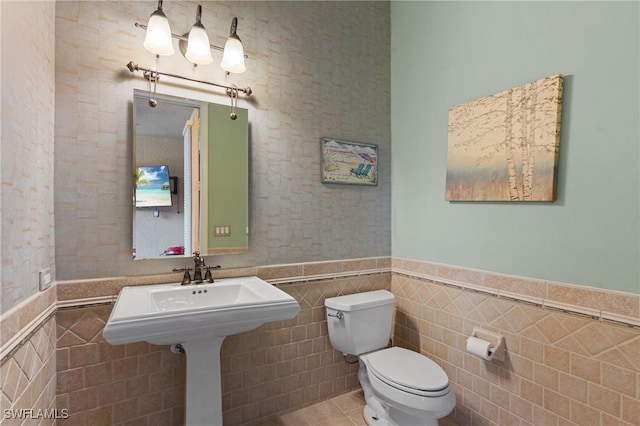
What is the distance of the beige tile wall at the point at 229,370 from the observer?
147 cm

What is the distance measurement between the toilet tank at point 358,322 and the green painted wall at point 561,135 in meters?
0.45

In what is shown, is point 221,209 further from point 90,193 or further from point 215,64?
point 215,64

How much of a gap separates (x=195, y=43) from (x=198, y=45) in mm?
16

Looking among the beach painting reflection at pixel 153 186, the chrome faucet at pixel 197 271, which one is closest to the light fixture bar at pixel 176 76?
the beach painting reflection at pixel 153 186

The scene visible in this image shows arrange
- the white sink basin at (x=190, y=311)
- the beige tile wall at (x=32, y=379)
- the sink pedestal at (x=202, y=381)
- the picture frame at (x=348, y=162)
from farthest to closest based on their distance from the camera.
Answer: the picture frame at (x=348, y=162) < the sink pedestal at (x=202, y=381) < the white sink basin at (x=190, y=311) < the beige tile wall at (x=32, y=379)

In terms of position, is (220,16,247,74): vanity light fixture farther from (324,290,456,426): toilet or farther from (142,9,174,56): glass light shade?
(324,290,456,426): toilet

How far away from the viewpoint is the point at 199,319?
1.19 metres

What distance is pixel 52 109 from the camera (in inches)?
55.7

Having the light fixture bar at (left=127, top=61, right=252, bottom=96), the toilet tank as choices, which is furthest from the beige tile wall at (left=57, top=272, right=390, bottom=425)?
the light fixture bar at (left=127, top=61, right=252, bottom=96)

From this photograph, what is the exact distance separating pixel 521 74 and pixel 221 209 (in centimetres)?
171

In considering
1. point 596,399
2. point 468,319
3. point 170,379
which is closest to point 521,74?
point 468,319

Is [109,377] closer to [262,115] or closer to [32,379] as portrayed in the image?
[32,379]

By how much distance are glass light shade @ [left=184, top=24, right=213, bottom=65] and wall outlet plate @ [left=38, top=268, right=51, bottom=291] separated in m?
1.18

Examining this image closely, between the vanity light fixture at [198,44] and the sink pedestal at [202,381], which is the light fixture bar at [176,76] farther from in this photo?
the sink pedestal at [202,381]
